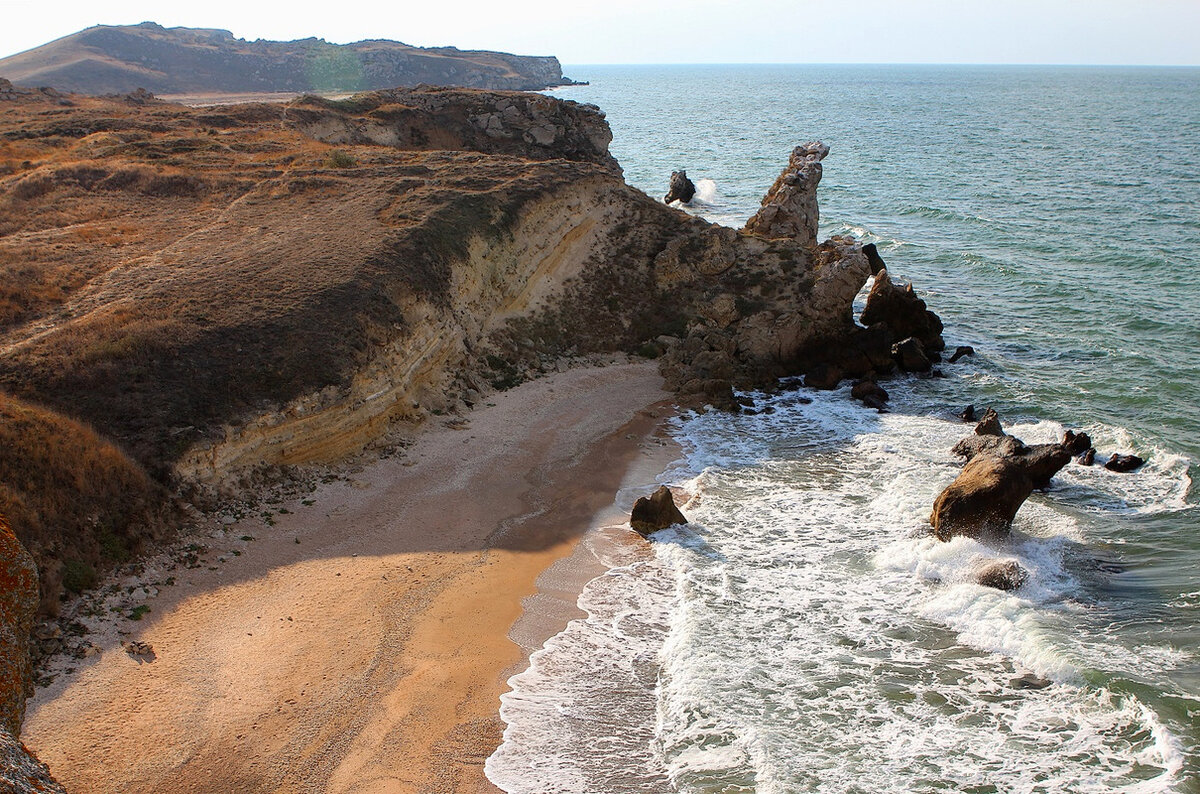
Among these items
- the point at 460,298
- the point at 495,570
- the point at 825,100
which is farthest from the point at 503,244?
the point at 825,100

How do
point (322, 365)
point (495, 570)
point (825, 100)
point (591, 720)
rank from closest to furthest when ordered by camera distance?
point (591, 720)
point (495, 570)
point (322, 365)
point (825, 100)

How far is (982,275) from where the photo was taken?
4247cm

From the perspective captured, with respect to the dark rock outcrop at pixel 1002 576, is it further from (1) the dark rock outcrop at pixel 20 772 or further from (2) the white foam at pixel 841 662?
(1) the dark rock outcrop at pixel 20 772

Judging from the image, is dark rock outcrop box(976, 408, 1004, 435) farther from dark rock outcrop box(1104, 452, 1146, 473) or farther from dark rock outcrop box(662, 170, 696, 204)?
dark rock outcrop box(662, 170, 696, 204)

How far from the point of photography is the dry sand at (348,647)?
41.9ft

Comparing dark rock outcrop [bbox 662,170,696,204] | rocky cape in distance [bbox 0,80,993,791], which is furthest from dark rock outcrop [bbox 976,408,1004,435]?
dark rock outcrop [bbox 662,170,696,204]

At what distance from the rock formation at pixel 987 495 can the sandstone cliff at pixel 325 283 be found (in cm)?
940

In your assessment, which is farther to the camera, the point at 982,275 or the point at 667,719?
the point at 982,275

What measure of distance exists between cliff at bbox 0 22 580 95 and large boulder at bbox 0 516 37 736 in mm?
127152

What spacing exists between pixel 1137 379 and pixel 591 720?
23708mm

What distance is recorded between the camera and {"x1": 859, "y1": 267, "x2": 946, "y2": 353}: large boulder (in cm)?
3234

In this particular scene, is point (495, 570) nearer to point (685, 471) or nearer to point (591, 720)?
point (591, 720)

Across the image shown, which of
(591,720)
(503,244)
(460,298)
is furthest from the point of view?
(503,244)

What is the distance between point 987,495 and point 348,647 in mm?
13655
